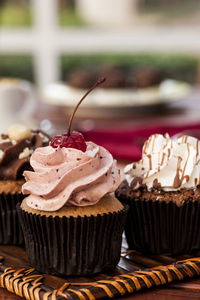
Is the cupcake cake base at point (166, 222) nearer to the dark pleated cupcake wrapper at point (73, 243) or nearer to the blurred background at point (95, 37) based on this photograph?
the dark pleated cupcake wrapper at point (73, 243)

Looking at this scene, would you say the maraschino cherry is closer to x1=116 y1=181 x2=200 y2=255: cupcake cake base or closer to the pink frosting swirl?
the pink frosting swirl

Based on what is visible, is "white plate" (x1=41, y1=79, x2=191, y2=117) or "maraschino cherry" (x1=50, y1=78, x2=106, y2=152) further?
"white plate" (x1=41, y1=79, x2=191, y2=117)

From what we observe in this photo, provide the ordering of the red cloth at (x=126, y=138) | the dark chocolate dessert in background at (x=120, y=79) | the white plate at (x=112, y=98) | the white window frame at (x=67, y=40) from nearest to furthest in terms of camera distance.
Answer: the red cloth at (x=126, y=138) < the white plate at (x=112, y=98) < the dark chocolate dessert in background at (x=120, y=79) < the white window frame at (x=67, y=40)

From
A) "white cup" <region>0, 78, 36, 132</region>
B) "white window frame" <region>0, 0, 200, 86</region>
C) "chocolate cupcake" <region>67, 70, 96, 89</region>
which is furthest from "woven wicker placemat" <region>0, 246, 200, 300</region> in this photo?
"white window frame" <region>0, 0, 200, 86</region>

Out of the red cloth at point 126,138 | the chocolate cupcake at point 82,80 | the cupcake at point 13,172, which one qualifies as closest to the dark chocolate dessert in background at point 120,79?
the chocolate cupcake at point 82,80

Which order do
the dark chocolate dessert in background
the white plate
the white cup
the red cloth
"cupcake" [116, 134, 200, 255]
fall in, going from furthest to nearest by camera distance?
the dark chocolate dessert in background, the white plate, the white cup, the red cloth, "cupcake" [116, 134, 200, 255]

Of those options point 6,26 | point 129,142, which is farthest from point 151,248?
point 6,26
